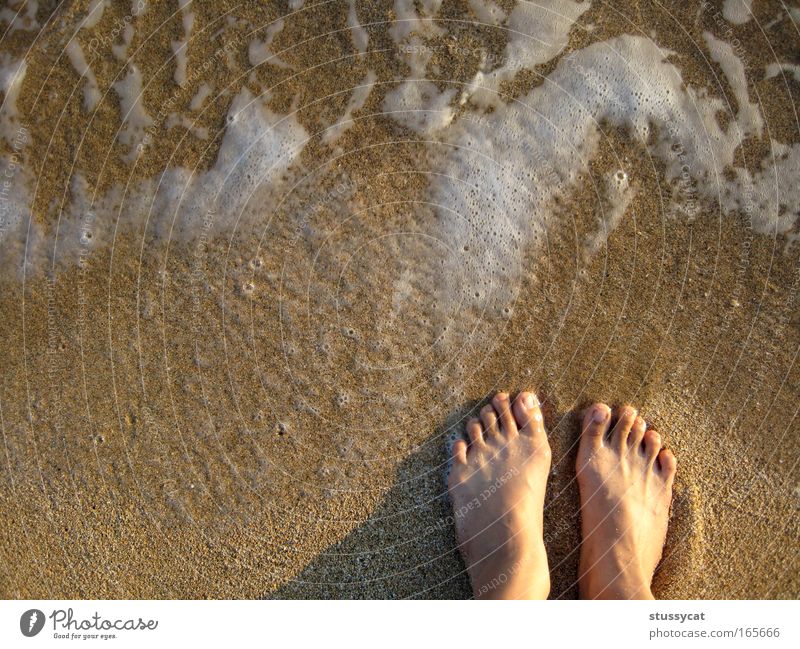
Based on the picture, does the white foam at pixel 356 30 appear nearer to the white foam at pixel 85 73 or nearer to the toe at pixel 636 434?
the white foam at pixel 85 73

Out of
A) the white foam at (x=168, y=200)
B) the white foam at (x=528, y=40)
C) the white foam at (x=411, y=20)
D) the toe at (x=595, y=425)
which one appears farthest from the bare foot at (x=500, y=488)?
the white foam at (x=411, y=20)

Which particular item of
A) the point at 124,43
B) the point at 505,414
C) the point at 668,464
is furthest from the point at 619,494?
the point at 124,43

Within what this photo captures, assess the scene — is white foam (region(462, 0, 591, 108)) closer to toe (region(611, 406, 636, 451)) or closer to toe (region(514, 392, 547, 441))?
toe (region(514, 392, 547, 441))

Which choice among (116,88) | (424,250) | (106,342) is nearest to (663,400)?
(424,250)

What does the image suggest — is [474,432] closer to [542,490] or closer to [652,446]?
[542,490]

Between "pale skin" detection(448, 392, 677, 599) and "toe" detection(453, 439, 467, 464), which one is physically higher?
"toe" detection(453, 439, 467, 464)

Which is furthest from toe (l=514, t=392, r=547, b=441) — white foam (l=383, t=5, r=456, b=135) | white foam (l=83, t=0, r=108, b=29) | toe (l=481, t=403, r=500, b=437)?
white foam (l=83, t=0, r=108, b=29)
